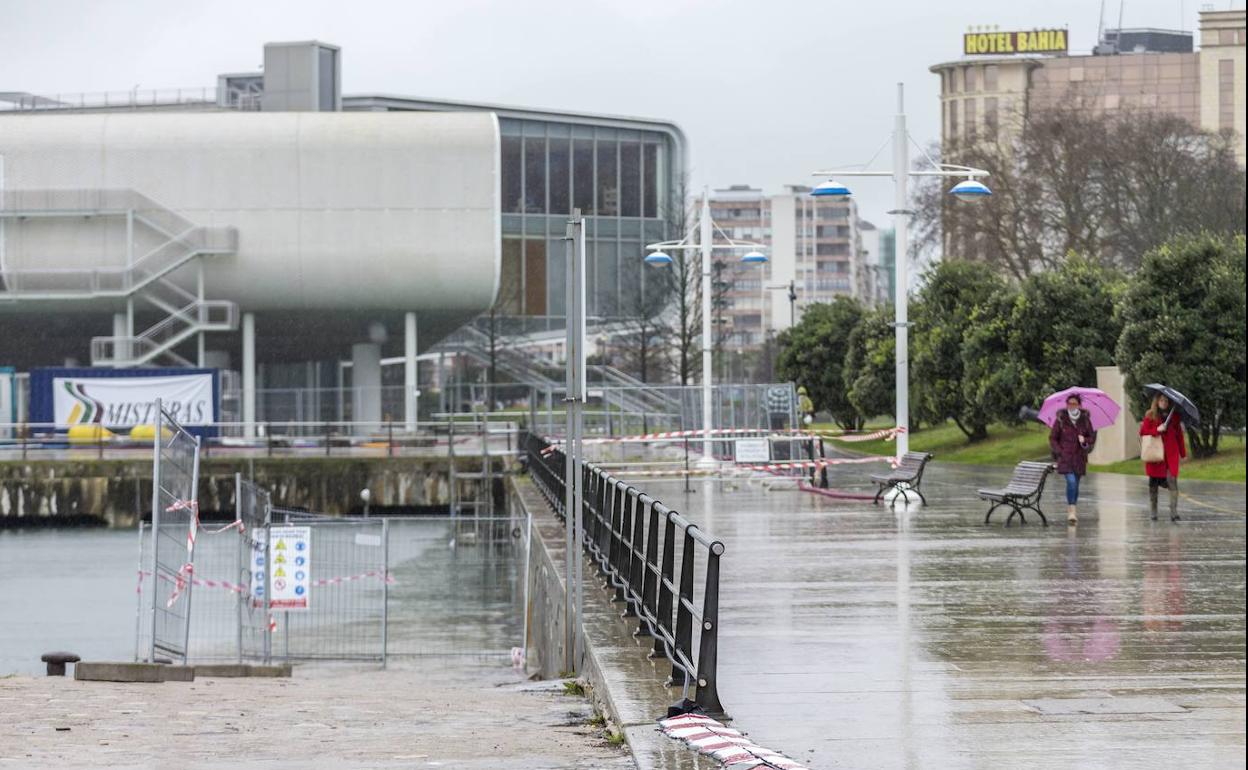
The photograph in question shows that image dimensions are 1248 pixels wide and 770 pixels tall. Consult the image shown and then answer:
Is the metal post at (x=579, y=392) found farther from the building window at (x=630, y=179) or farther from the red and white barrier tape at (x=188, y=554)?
the building window at (x=630, y=179)

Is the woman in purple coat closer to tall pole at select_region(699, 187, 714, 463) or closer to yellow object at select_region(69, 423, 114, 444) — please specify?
tall pole at select_region(699, 187, 714, 463)

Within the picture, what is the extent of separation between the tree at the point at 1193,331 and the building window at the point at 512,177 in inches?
1805

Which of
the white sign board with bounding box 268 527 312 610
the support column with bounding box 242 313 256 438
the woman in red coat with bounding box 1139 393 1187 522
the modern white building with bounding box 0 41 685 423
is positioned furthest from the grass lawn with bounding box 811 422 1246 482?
the support column with bounding box 242 313 256 438

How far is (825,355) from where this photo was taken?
221 ft

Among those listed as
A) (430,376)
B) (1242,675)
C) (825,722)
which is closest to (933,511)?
(1242,675)

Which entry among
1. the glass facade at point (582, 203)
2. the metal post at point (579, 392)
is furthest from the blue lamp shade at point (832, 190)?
the glass facade at point (582, 203)

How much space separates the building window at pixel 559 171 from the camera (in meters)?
79.2

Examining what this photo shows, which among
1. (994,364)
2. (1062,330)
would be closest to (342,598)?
(1062,330)

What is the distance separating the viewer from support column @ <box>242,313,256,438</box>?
53516 millimetres

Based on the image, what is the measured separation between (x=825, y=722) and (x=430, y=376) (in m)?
77.6

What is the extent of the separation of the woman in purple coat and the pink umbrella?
0.89m

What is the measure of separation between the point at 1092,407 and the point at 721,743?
63.5 feet

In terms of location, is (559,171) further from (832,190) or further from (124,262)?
(832,190)

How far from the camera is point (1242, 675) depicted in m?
10.4
